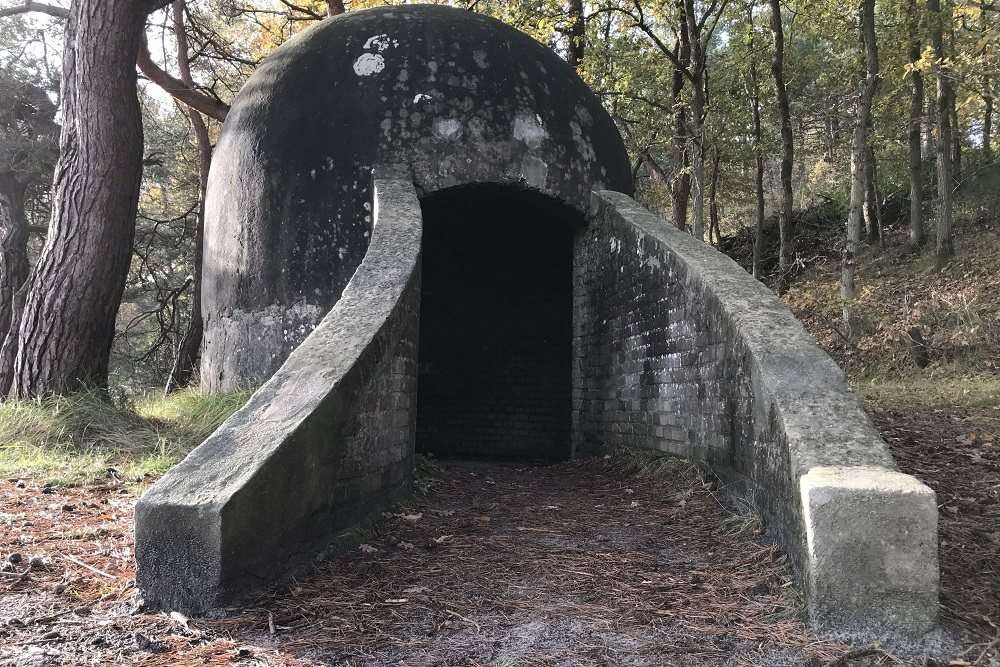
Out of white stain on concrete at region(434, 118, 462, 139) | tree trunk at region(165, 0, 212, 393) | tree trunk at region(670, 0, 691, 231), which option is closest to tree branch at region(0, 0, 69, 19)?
tree trunk at region(165, 0, 212, 393)

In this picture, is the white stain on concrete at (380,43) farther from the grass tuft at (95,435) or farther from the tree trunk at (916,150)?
the tree trunk at (916,150)

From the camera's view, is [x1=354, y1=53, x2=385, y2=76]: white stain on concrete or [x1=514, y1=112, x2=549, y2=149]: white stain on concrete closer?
[x1=354, y1=53, x2=385, y2=76]: white stain on concrete

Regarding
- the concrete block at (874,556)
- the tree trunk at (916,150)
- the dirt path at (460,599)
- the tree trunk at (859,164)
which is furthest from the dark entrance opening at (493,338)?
the tree trunk at (916,150)

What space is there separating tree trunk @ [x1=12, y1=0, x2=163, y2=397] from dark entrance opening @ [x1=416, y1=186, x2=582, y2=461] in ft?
11.8

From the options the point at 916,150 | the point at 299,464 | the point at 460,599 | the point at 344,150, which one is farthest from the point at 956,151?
the point at 299,464

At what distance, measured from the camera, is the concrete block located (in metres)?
2.34

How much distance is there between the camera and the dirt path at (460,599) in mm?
2309

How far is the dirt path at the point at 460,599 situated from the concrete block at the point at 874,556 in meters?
0.13

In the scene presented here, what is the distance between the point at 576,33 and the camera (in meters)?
13.8

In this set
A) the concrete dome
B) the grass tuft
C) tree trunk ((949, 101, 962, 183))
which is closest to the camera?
the grass tuft

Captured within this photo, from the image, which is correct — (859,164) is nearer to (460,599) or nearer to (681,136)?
(681,136)

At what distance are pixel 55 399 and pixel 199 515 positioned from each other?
407 cm

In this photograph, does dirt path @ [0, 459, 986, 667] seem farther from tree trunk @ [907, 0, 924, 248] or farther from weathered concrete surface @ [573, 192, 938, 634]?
tree trunk @ [907, 0, 924, 248]

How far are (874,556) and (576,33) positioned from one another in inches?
521
